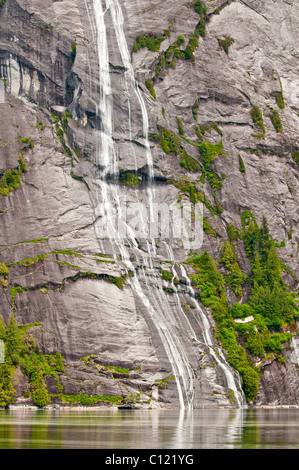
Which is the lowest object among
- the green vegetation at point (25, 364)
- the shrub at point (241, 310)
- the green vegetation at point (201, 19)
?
the green vegetation at point (25, 364)

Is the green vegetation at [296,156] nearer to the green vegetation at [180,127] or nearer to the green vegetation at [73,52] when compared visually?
the green vegetation at [180,127]

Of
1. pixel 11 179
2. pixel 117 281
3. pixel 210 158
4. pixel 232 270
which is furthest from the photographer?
pixel 210 158

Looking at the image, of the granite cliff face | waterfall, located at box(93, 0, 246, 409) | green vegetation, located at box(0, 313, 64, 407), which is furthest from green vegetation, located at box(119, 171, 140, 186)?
green vegetation, located at box(0, 313, 64, 407)

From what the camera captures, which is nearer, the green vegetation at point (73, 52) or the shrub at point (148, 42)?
the green vegetation at point (73, 52)

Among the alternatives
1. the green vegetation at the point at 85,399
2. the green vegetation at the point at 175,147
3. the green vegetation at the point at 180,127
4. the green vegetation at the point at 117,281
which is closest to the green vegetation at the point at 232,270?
the green vegetation at the point at 175,147

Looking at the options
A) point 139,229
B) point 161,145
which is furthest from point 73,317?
point 161,145

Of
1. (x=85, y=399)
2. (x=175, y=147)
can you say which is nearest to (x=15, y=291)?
(x=85, y=399)

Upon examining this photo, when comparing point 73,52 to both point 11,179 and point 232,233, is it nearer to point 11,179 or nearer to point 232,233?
point 11,179
